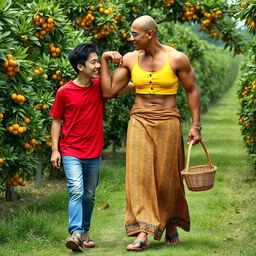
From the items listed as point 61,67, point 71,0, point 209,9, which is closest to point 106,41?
point 71,0

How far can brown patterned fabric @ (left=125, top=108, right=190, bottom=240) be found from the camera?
6918 mm

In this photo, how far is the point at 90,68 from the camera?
6969 millimetres

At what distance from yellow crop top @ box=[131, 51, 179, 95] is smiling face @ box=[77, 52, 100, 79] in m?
0.40

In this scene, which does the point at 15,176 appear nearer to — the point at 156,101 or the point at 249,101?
the point at 156,101

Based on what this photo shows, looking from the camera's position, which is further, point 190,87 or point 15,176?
point 15,176

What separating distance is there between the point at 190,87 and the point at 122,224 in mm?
2349

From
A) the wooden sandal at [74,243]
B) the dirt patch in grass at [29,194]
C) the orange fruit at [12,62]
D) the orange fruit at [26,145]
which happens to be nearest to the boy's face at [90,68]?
the orange fruit at [12,62]

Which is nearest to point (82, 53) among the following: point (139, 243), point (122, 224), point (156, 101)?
point (156, 101)

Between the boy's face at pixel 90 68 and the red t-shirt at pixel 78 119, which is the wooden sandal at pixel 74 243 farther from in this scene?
the boy's face at pixel 90 68

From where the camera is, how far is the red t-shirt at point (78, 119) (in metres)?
6.98

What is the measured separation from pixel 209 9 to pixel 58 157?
293 inches

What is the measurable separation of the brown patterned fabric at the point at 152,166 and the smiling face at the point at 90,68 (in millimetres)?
546

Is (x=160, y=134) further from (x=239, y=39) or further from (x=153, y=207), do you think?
(x=239, y=39)

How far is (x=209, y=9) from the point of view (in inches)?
536
